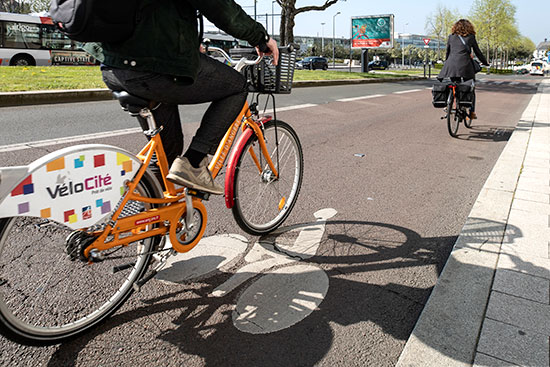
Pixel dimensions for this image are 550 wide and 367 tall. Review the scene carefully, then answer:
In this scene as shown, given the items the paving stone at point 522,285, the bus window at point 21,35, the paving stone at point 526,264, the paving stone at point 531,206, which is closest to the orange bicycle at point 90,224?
the paving stone at point 522,285

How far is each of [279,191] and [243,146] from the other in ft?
2.27

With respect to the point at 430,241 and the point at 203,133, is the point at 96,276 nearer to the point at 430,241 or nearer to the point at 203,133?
the point at 203,133

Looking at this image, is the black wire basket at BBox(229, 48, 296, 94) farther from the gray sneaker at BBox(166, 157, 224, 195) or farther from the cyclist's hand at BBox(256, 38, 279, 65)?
the gray sneaker at BBox(166, 157, 224, 195)

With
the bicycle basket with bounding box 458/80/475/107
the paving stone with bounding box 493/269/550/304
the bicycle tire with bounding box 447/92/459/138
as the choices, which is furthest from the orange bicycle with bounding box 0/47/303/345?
the bicycle basket with bounding box 458/80/475/107

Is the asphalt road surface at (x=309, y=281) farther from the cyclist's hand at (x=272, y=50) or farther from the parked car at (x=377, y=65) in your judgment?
the parked car at (x=377, y=65)

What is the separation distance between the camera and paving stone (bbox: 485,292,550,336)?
231 cm

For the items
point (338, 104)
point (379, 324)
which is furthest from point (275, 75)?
point (338, 104)

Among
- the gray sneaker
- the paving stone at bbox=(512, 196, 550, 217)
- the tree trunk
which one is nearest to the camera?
the gray sneaker

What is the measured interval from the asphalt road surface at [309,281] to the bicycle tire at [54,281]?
0.10 m

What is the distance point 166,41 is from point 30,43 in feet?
85.9

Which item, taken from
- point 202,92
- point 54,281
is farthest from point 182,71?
point 54,281

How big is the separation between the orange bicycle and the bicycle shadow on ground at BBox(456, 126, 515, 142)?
651 centimetres

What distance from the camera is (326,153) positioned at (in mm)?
6477

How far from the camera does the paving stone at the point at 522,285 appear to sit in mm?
2596
